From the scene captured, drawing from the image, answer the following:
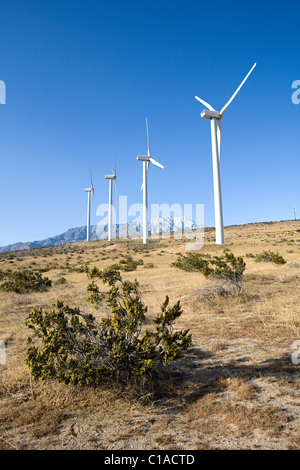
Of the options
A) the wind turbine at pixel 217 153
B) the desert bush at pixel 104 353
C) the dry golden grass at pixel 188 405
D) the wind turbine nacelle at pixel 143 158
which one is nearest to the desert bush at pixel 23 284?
the dry golden grass at pixel 188 405

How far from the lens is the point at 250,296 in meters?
15.4

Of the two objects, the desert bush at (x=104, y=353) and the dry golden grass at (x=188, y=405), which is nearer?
the dry golden grass at (x=188, y=405)

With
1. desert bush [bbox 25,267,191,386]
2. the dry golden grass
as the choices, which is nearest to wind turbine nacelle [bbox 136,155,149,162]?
the dry golden grass

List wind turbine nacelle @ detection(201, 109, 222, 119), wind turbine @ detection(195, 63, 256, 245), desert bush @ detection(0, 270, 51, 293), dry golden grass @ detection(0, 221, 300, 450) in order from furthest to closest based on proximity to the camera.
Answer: wind turbine nacelle @ detection(201, 109, 222, 119) < wind turbine @ detection(195, 63, 256, 245) < desert bush @ detection(0, 270, 51, 293) < dry golden grass @ detection(0, 221, 300, 450)

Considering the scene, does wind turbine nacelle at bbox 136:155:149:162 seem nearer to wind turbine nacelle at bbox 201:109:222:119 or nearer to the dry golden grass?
wind turbine nacelle at bbox 201:109:222:119

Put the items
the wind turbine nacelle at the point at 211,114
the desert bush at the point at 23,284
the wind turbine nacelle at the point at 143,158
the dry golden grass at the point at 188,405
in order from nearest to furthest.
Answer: the dry golden grass at the point at 188,405 → the desert bush at the point at 23,284 → the wind turbine nacelle at the point at 211,114 → the wind turbine nacelle at the point at 143,158

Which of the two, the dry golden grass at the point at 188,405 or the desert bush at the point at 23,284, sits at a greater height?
the desert bush at the point at 23,284

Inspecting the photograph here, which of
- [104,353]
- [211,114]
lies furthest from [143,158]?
[104,353]

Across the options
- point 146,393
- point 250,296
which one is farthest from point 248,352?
point 250,296

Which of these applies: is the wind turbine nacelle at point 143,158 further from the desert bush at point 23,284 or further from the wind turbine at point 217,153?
the desert bush at point 23,284

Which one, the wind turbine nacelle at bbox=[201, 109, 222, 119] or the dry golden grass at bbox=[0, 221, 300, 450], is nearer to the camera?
the dry golden grass at bbox=[0, 221, 300, 450]

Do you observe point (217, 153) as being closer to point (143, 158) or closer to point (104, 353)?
point (143, 158)

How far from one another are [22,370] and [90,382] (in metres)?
2.29
